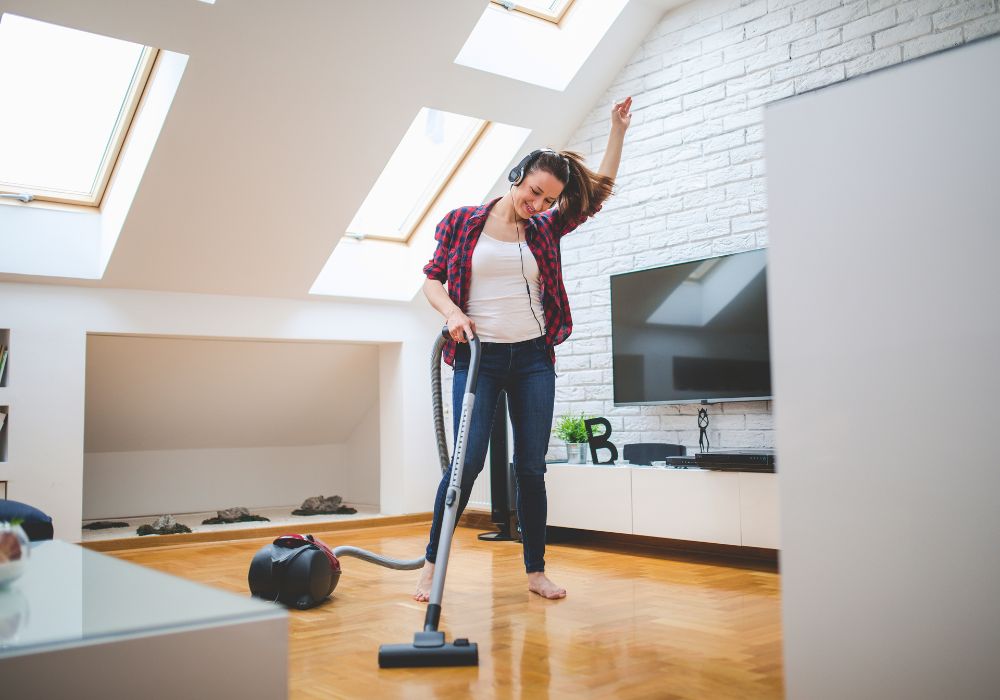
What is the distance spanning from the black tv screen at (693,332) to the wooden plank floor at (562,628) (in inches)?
27.5

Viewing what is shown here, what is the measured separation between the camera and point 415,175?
4676 mm

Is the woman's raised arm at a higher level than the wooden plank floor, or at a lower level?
higher

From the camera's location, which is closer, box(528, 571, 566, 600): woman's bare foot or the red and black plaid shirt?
the red and black plaid shirt

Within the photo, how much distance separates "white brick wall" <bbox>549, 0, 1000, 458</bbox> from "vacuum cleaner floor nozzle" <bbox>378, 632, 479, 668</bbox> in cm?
199

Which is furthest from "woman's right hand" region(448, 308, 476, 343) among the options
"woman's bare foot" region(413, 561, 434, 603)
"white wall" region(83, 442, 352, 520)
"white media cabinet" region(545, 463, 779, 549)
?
"white wall" region(83, 442, 352, 520)

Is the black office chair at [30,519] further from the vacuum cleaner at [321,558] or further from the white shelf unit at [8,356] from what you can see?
the white shelf unit at [8,356]

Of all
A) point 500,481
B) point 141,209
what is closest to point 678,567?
point 500,481

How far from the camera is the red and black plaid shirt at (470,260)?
7.68 ft

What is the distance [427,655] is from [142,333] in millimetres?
2827

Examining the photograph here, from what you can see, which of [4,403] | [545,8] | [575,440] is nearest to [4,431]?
[4,403]

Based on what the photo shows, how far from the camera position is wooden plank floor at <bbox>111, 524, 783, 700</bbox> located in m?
1.59

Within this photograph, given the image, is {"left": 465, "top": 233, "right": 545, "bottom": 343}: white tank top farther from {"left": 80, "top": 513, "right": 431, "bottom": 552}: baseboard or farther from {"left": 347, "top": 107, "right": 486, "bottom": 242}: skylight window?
{"left": 80, "top": 513, "right": 431, "bottom": 552}: baseboard

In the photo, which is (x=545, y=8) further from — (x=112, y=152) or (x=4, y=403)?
(x=4, y=403)

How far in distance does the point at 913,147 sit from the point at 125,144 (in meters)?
3.57
